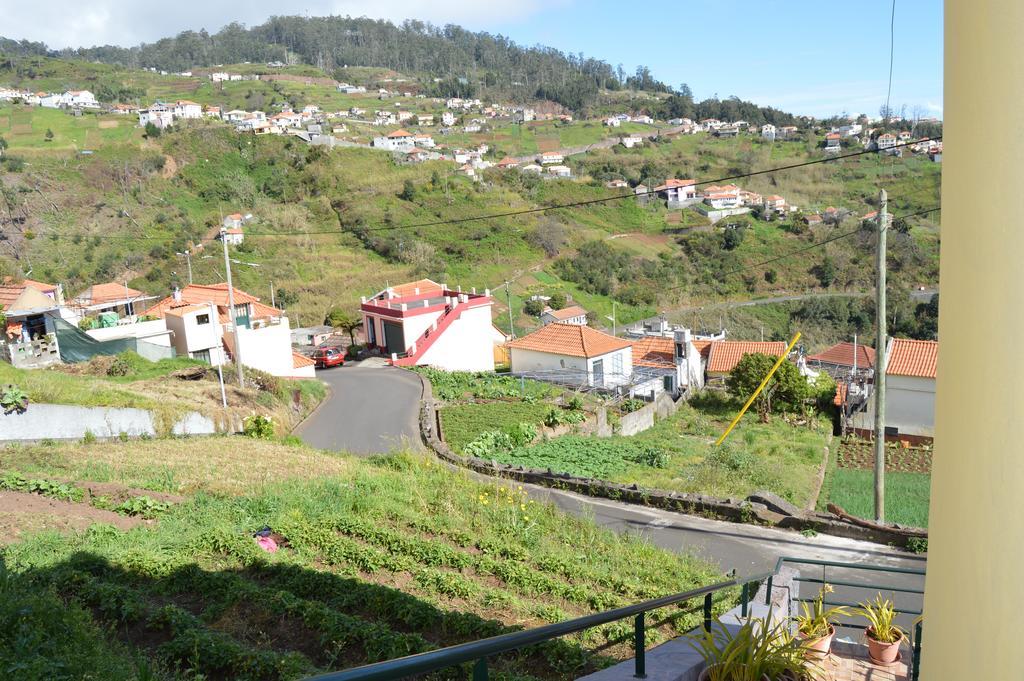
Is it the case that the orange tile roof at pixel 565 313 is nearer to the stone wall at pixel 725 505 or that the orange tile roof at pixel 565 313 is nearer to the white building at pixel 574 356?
the white building at pixel 574 356

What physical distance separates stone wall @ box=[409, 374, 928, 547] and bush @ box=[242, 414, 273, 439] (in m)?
5.55

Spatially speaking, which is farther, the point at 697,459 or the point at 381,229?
the point at 381,229

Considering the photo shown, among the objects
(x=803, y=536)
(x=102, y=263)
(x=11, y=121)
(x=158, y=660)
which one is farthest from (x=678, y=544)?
(x=11, y=121)

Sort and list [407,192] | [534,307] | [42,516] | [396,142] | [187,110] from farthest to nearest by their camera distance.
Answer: [396,142] < [187,110] < [407,192] < [534,307] < [42,516]

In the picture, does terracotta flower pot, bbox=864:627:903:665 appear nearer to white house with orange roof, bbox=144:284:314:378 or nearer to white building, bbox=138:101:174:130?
white house with orange roof, bbox=144:284:314:378

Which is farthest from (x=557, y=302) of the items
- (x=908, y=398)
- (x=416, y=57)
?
(x=416, y=57)

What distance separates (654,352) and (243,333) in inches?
708

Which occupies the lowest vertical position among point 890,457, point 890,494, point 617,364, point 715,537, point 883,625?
point 890,457

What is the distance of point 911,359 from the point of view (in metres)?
25.9

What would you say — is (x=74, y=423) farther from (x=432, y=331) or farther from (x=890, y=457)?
(x=890, y=457)

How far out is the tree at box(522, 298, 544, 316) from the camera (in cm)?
5003

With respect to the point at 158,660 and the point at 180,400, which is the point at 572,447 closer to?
the point at 180,400

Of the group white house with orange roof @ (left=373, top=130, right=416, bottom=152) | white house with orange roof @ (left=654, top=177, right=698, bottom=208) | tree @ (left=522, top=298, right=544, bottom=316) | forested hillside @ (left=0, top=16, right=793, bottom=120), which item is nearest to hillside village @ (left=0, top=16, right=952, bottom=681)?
tree @ (left=522, top=298, right=544, bottom=316)

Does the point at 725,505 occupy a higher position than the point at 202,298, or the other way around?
the point at 202,298
